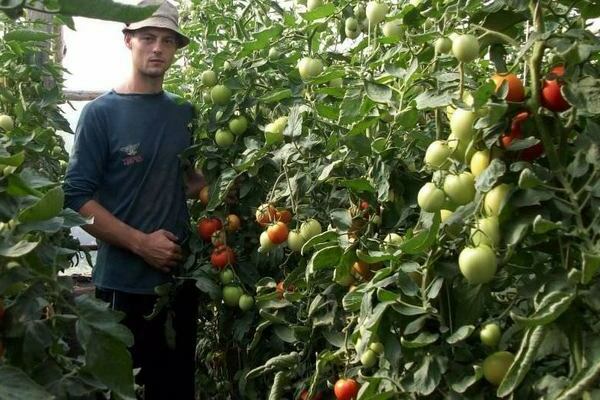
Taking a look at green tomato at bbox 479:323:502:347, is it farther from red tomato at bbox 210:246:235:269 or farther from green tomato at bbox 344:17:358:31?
red tomato at bbox 210:246:235:269

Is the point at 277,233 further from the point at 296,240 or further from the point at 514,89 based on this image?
the point at 514,89

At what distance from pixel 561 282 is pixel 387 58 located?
48 centimetres

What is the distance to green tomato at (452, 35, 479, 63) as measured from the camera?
0.95 meters

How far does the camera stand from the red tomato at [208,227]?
1961 mm

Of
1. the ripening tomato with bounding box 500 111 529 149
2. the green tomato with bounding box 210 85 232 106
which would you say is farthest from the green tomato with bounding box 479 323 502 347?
the green tomato with bounding box 210 85 232 106

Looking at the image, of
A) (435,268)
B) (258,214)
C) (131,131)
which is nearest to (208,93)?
(131,131)

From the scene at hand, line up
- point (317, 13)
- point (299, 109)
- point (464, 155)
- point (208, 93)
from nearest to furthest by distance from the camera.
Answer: point (464, 155) < point (317, 13) < point (299, 109) < point (208, 93)

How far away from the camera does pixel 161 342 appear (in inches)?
86.4

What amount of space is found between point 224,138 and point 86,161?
0.41 metres

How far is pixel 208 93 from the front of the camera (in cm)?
204

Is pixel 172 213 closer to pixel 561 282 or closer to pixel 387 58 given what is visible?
pixel 387 58

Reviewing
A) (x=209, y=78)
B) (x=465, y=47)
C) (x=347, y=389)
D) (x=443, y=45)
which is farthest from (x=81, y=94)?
(x=465, y=47)

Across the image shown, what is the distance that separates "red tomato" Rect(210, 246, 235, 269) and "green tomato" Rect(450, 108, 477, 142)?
107 centimetres

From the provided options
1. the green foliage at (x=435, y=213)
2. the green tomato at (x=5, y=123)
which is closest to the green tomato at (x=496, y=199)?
the green foliage at (x=435, y=213)
